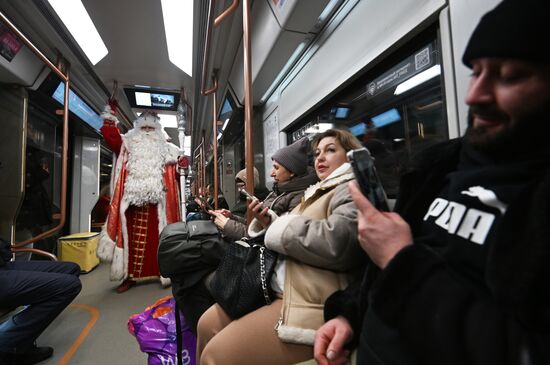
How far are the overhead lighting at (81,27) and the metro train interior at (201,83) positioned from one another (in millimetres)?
15

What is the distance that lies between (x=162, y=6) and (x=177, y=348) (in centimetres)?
262

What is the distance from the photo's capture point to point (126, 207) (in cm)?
271

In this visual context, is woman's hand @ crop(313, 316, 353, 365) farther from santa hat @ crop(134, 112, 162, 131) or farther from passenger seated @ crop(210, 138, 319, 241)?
santa hat @ crop(134, 112, 162, 131)

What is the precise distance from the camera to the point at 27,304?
1.50 m

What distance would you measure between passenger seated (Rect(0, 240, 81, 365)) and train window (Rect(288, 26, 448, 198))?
7.18 ft

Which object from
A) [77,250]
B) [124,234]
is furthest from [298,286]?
[77,250]

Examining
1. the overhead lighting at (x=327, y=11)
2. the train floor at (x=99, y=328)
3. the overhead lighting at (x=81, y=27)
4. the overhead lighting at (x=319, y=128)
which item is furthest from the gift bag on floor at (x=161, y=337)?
the overhead lighting at (x=81, y=27)

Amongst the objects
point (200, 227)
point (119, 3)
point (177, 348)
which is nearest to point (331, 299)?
point (200, 227)

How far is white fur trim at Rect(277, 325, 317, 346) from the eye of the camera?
77 centimetres

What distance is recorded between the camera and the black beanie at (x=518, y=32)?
0.42 m

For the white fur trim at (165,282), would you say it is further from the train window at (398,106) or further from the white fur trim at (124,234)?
the train window at (398,106)

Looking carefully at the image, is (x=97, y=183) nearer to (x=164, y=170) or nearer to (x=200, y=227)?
(x=164, y=170)

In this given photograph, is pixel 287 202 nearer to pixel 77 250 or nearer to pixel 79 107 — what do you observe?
pixel 77 250

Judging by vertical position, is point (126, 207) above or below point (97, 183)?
below
